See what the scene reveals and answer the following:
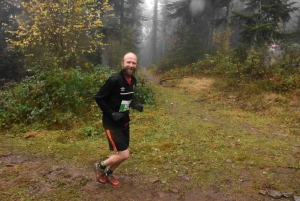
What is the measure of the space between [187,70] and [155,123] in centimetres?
1080

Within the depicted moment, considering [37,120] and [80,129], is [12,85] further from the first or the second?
[80,129]

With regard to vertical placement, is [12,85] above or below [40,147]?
above

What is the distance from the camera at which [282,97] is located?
28.4 ft

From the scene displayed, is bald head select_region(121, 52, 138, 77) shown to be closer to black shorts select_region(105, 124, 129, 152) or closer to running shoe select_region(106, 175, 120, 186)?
black shorts select_region(105, 124, 129, 152)

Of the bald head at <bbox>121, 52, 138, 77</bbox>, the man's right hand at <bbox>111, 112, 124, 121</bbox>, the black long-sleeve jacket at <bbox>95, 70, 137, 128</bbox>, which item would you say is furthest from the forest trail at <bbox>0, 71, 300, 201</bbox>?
the bald head at <bbox>121, 52, 138, 77</bbox>

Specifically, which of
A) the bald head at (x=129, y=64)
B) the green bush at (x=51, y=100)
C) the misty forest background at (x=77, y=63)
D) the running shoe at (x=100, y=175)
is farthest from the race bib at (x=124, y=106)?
the green bush at (x=51, y=100)

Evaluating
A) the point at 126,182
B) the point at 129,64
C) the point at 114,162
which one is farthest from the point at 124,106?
the point at 126,182

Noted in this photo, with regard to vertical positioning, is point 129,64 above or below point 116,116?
above

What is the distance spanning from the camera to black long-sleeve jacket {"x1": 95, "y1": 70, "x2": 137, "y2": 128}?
3.38 meters

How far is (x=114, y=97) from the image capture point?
3463 mm

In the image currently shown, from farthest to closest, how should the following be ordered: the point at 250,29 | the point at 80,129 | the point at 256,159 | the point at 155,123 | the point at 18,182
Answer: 1. the point at 250,29
2. the point at 155,123
3. the point at 80,129
4. the point at 256,159
5. the point at 18,182

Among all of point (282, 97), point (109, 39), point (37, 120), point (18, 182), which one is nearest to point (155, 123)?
point (37, 120)

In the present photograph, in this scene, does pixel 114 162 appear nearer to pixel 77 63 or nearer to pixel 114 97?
pixel 114 97

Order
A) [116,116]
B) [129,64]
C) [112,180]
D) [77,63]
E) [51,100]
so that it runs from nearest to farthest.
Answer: [116,116], [129,64], [112,180], [51,100], [77,63]
